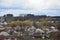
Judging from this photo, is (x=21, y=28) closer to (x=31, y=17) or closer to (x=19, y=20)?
(x=19, y=20)

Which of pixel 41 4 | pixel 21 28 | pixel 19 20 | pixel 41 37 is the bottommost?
pixel 41 37

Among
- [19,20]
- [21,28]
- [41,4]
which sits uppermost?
[41,4]

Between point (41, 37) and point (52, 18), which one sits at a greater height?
point (52, 18)

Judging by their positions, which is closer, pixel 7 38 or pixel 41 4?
pixel 7 38

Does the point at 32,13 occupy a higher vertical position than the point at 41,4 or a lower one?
lower

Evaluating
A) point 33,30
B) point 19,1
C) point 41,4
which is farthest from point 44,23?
point 19,1

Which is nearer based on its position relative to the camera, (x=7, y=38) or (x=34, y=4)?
(x=7, y=38)

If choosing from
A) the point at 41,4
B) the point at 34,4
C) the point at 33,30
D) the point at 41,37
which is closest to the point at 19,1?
the point at 34,4

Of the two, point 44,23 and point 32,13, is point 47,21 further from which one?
point 32,13
